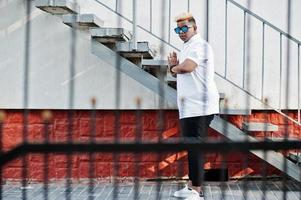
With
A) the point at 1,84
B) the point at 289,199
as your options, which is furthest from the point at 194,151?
the point at 1,84

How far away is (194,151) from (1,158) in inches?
30.4

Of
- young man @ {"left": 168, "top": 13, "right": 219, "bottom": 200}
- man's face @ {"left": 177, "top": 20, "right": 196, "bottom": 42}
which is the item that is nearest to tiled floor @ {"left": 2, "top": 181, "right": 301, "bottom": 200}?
young man @ {"left": 168, "top": 13, "right": 219, "bottom": 200}

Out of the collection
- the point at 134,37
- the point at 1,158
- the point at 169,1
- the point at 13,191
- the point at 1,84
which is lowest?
the point at 13,191

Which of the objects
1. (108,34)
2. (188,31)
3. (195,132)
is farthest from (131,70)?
(195,132)

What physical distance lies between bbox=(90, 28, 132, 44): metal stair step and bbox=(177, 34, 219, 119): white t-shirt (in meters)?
1.16

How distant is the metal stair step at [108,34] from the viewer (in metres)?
6.35

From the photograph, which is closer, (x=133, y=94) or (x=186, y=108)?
(x=186, y=108)

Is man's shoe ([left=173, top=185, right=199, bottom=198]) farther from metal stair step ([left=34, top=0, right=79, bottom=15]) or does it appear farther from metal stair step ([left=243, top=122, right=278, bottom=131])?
metal stair step ([left=34, top=0, right=79, bottom=15])

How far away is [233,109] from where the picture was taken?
21.4 feet

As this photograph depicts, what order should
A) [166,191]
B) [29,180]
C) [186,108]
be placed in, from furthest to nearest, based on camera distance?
1. [29,180]
2. [166,191]
3. [186,108]

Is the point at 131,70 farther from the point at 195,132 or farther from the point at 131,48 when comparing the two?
the point at 195,132

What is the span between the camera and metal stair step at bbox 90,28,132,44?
250 inches

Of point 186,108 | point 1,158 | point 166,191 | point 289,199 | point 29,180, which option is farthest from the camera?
point 29,180

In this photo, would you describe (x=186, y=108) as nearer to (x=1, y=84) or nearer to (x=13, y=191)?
(x=13, y=191)
